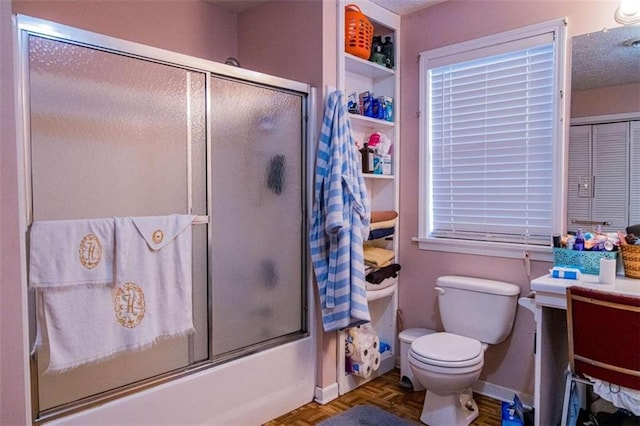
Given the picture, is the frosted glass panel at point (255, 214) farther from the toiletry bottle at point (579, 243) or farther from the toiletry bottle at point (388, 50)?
the toiletry bottle at point (579, 243)

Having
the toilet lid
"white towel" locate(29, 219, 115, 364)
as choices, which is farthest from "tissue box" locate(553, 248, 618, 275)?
"white towel" locate(29, 219, 115, 364)

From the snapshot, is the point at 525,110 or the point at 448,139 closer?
the point at 525,110

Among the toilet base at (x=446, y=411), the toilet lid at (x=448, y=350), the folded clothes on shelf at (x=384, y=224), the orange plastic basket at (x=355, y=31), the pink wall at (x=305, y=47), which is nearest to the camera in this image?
the toilet lid at (x=448, y=350)

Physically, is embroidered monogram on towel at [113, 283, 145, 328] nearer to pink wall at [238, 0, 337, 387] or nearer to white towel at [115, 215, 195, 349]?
white towel at [115, 215, 195, 349]

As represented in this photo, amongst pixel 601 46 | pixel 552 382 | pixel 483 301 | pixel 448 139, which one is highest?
pixel 601 46

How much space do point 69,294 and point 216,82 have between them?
1144 millimetres

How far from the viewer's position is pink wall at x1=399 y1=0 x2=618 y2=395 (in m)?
2.35

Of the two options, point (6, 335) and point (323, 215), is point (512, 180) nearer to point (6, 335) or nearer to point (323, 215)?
point (323, 215)

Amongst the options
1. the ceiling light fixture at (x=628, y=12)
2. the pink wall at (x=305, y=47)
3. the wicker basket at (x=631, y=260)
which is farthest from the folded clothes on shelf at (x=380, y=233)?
the ceiling light fixture at (x=628, y=12)

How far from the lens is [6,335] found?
1.48 meters

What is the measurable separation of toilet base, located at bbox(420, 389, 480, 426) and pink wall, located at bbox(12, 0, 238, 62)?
2.50 metres

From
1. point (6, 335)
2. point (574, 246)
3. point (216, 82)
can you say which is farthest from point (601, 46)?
point (6, 335)

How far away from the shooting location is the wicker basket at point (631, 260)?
6.53 ft

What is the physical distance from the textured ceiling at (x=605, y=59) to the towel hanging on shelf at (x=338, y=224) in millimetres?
1234
